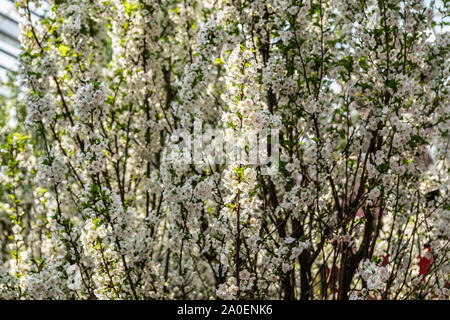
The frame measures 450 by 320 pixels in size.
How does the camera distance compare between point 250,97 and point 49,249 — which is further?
point 49,249

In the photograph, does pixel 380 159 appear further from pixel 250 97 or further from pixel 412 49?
pixel 250 97

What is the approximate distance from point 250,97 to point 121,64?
234 cm

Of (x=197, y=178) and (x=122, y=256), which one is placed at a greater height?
(x=197, y=178)

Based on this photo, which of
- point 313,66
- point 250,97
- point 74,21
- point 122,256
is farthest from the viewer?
point 74,21

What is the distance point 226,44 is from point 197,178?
1192 mm

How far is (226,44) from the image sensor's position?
347 cm

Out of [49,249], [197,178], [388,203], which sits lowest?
[49,249]

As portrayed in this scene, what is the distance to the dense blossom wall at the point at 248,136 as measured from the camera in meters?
2.96

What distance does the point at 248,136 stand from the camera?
7.85ft

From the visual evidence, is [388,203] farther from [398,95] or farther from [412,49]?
[412,49]

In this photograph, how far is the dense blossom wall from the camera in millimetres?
2961
